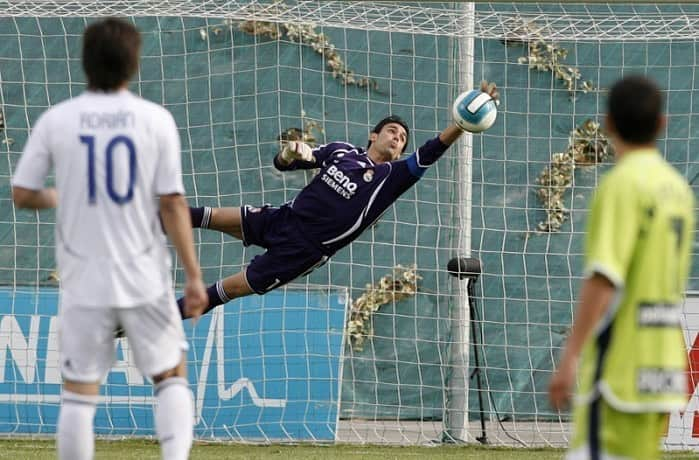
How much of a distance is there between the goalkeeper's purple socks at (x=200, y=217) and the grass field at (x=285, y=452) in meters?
1.55

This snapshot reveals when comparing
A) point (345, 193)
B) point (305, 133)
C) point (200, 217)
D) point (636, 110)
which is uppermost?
point (305, 133)

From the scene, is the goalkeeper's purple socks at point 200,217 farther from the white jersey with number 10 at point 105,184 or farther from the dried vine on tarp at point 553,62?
the dried vine on tarp at point 553,62

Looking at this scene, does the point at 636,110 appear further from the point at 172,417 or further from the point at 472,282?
the point at 472,282

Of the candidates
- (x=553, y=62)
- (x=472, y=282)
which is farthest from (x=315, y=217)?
A: (x=553, y=62)

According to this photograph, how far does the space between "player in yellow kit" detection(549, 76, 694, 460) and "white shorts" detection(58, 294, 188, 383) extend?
5.31 ft

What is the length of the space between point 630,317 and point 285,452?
18.4 ft

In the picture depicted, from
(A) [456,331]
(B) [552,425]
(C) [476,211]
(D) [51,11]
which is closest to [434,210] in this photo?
(C) [476,211]

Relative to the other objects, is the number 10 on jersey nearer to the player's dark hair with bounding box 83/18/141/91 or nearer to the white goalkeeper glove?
the player's dark hair with bounding box 83/18/141/91

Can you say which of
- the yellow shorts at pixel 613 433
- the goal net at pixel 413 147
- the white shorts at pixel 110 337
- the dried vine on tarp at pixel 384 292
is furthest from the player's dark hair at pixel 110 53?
the dried vine on tarp at pixel 384 292

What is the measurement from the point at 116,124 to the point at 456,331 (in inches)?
235

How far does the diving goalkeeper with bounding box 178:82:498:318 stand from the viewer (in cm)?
805

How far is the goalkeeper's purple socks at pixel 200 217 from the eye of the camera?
812 cm

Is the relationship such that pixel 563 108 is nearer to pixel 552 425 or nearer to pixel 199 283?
pixel 552 425

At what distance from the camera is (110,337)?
4527 millimetres
